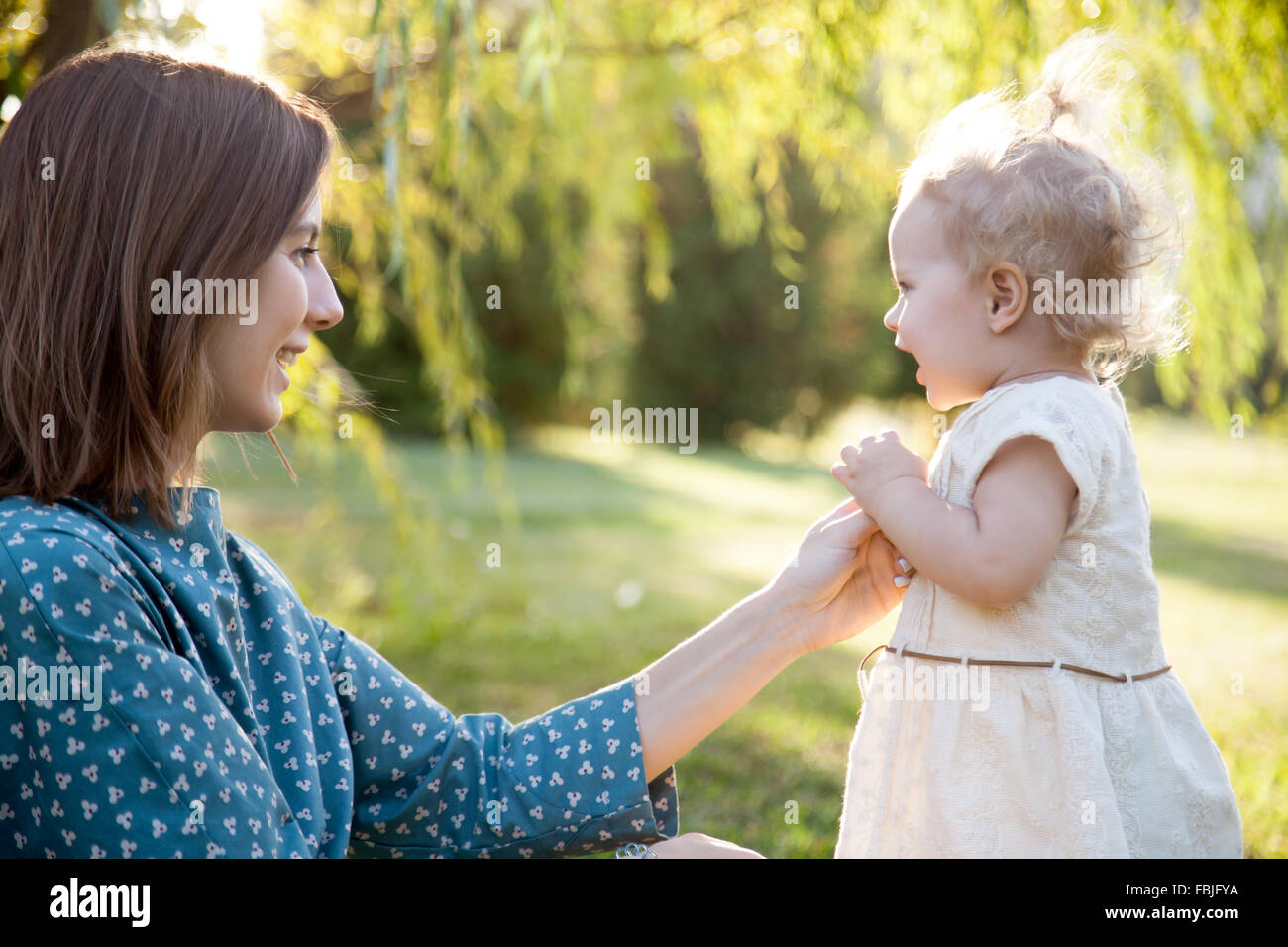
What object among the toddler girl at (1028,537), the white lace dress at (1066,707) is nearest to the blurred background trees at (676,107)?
the toddler girl at (1028,537)

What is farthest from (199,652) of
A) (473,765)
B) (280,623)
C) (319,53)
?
(319,53)

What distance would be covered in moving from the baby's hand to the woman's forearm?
0.78 ft

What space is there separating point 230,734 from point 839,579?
0.93 metres

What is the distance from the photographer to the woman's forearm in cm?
174

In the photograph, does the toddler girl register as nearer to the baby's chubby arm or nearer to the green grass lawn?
the baby's chubby arm

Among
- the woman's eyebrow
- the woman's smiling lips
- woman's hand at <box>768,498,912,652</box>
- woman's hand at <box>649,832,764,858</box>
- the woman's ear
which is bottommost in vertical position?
woman's hand at <box>649,832,764,858</box>

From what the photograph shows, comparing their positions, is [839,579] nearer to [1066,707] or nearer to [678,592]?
[1066,707]

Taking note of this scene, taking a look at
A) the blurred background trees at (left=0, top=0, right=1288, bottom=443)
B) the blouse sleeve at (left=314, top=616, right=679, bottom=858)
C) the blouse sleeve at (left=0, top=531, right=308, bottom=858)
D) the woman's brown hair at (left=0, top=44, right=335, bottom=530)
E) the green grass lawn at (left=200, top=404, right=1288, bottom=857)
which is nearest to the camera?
the blouse sleeve at (left=0, top=531, right=308, bottom=858)

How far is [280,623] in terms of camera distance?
5.20 feet

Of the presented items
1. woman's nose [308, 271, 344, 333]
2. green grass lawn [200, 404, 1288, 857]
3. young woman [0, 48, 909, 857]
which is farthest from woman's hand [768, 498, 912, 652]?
green grass lawn [200, 404, 1288, 857]

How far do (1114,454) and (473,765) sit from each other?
3.56ft

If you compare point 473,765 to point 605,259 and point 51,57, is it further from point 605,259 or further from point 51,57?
point 605,259

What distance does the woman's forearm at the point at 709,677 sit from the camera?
174cm

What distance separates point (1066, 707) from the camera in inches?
59.9
